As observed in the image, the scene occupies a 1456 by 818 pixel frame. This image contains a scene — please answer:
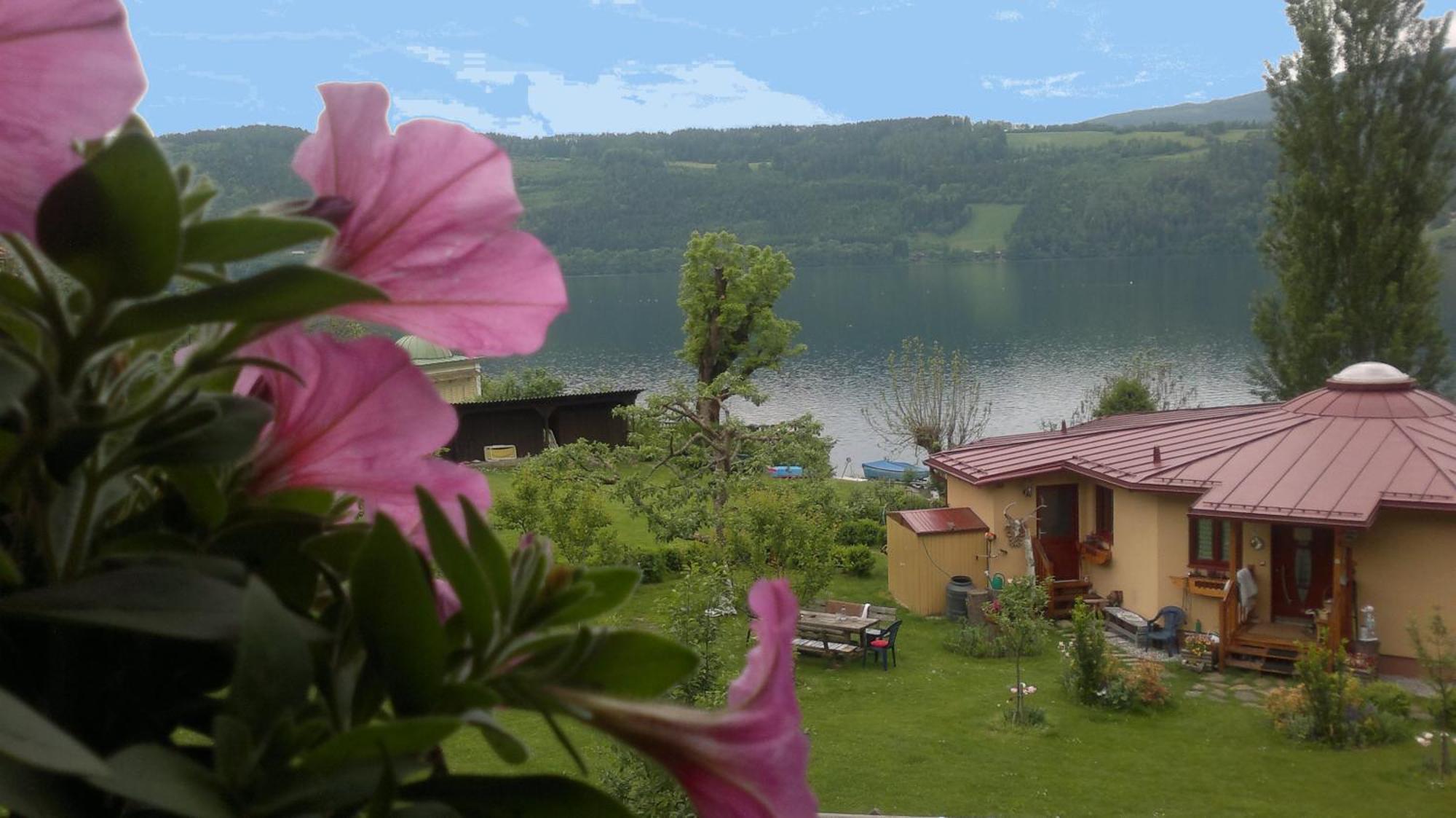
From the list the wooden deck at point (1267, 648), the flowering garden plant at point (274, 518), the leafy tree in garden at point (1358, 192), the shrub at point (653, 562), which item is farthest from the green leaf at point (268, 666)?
the leafy tree in garden at point (1358, 192)

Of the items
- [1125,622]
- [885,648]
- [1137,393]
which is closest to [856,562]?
[885,648]

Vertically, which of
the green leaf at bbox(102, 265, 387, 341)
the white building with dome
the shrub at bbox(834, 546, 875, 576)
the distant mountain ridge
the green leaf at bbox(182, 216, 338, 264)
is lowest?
the shrub at bbox(834, 546, 875, 576)

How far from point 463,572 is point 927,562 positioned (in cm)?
1437

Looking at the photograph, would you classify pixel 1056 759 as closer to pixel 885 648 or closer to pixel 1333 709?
pixel 1333 709

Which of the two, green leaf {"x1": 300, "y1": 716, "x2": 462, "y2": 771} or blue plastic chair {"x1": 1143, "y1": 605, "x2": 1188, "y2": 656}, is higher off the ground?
green leaf {"x1": 300, "y1": 716, "x2": 462, "y2": 771}

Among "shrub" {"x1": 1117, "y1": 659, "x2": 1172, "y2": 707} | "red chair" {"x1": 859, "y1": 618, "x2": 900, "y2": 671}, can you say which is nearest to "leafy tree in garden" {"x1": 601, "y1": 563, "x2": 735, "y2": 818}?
"red chair" {"x1": 859, "y1": 618, "x2": 900, "y2": 671}

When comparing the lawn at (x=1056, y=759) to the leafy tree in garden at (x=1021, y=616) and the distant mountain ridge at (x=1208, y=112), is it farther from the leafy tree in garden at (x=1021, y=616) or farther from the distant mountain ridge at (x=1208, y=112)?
the distant mountain ridge at (x=1208, y=112)

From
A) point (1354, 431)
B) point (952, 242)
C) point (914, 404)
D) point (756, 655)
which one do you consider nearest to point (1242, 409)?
point (1354, 431)

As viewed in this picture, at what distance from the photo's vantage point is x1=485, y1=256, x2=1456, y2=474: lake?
39.1 meters

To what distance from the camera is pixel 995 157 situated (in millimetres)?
98438

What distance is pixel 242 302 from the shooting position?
12.6 inches

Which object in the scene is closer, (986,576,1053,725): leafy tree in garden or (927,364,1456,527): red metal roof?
(927,364,1456,527): red metal roof

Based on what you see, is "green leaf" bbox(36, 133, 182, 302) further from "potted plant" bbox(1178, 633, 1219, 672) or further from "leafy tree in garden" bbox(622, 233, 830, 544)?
"leafy tree in garden" bbox(622, 233, 830, 544)

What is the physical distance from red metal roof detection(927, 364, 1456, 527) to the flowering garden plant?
12.3 m
